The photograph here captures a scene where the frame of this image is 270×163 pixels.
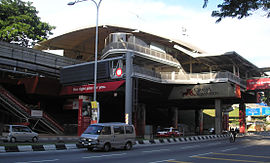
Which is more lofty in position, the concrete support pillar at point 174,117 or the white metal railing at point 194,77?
the white metal railing at point 194,77

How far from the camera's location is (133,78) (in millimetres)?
35344

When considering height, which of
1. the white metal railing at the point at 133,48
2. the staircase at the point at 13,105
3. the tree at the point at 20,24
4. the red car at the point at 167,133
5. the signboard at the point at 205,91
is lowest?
the red car at the point at 167,133

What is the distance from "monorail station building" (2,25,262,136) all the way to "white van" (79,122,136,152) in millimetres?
12550

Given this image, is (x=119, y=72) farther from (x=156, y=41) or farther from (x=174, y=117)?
(x=174, y=117)

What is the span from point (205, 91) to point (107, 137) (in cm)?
2851

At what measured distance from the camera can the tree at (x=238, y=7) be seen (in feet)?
46.8

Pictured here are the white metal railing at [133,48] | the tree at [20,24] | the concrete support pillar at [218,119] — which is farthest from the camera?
the tree at [20,24]

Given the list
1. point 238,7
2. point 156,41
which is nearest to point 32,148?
point 238,7

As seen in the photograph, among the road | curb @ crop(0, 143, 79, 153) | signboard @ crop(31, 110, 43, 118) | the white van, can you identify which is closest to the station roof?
signboard @ crop(31, 110, 43, 118)

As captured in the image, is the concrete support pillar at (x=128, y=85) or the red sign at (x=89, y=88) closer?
the concrete support pillar at (x=128, y=85)

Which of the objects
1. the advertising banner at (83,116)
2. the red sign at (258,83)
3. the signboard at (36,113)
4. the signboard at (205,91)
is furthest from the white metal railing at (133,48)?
the red sign at (258,83)

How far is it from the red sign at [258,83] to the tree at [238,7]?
35959 mm

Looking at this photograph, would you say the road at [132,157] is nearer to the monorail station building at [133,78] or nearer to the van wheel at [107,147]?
the van wheel at [107,147]

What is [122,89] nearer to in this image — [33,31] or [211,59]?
[211,59]
